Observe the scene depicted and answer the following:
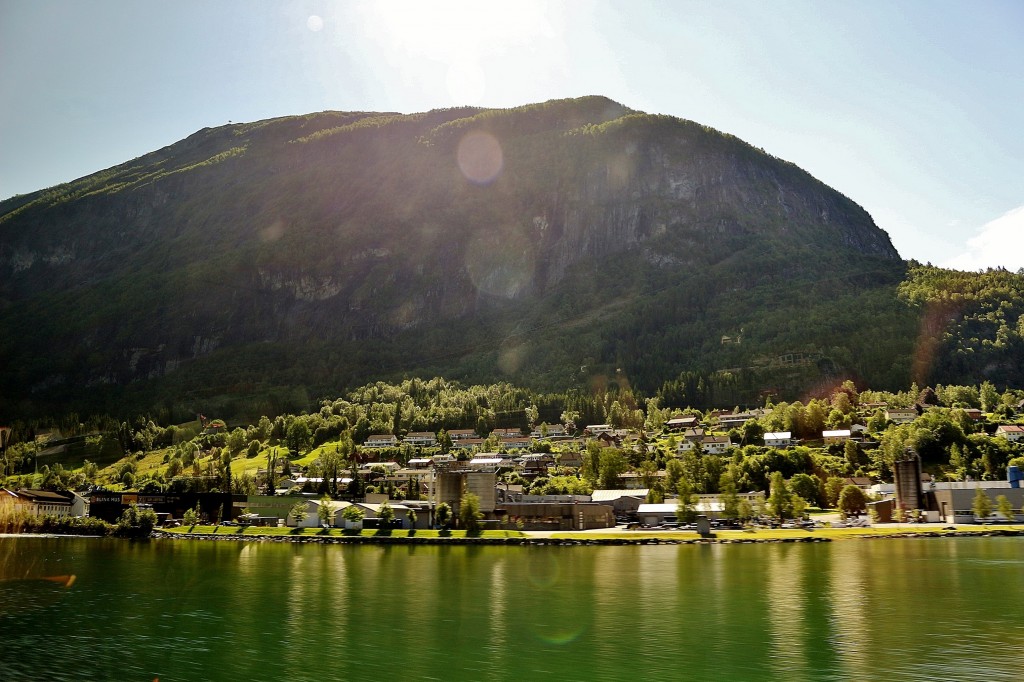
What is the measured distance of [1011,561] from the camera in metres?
62.2

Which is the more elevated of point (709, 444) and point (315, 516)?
point (709, 444)

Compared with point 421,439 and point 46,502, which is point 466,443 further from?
point 46,502

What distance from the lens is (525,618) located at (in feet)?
135

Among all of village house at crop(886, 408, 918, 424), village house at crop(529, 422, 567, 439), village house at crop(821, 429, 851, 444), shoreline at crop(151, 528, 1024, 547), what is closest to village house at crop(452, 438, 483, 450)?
village house at crop(529, 422, 567, 439)

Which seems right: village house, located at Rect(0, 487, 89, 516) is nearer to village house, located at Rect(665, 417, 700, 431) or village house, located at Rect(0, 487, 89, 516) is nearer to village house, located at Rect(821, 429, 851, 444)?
village house, located at Rect(665, 417, 700, 431)

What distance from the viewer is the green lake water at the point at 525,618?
31469mm

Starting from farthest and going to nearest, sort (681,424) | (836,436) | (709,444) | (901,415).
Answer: (681,424), (901,415), (709,444), (836,436)

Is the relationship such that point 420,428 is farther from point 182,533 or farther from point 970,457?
point 970,457

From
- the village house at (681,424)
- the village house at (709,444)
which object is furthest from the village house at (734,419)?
the village house at (709,444)

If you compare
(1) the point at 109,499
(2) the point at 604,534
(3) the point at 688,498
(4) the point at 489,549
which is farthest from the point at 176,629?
(1) the point at 109,499

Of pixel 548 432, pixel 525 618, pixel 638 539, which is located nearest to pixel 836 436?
pixel 548 432

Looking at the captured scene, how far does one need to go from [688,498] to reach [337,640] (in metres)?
74.3

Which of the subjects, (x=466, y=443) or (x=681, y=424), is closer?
(x=681, y=424)

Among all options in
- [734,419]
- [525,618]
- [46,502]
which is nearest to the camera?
[525,618]
